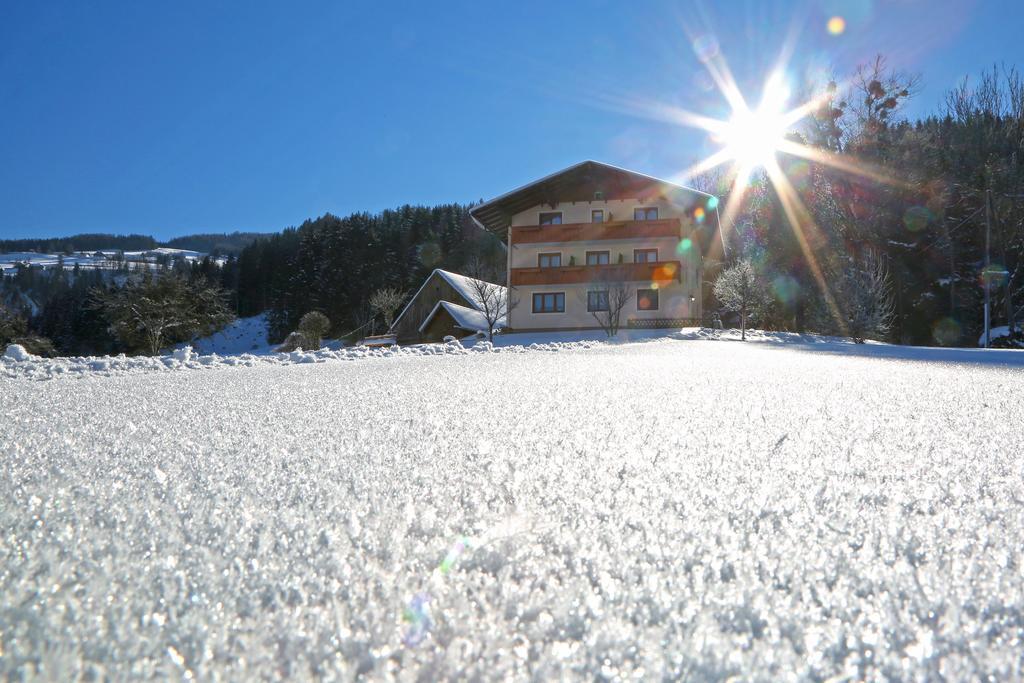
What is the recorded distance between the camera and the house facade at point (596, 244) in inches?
755

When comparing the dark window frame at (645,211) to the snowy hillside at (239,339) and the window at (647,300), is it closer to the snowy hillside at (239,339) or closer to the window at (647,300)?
the window at (647,300)

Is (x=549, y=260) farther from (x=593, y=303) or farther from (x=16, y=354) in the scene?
(x=16, y=354)

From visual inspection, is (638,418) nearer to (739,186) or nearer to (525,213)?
(525,213)

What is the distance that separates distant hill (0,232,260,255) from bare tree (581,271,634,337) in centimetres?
8804

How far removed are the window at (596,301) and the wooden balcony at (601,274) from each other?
43 cm

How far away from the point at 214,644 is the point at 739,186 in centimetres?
2676

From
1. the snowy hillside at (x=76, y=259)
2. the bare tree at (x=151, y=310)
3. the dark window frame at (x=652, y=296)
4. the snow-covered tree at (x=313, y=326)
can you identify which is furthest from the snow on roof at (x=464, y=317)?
the snowy hillside at (x=76, y=259)

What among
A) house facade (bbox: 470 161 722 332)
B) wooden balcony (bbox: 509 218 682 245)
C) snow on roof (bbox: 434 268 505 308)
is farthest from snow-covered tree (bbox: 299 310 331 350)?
wooden balcony (bbox: 509 218 682 245)

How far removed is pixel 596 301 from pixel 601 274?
1.21 meters

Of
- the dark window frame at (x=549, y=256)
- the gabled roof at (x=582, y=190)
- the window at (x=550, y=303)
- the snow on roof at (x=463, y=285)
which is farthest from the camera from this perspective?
the dark window frame at (x=549, y=256)

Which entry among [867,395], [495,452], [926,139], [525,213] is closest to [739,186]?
[926,139]

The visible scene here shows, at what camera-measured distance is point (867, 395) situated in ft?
7.42

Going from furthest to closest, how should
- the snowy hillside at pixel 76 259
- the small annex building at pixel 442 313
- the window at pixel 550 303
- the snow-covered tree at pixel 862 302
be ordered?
the snowy hillside at pixel 76 259 < the window at pixel 550 303 < the small annex building at pixel 442 313 < the snow-covered tree at pixel 862 302

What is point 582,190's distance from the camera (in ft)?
66.6
